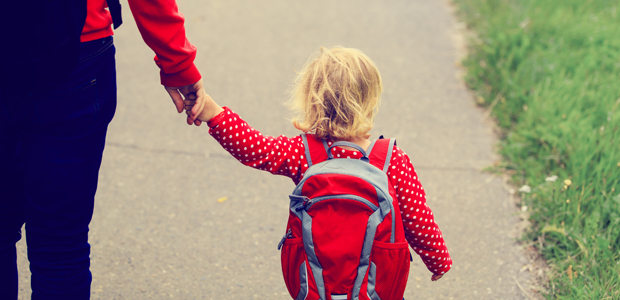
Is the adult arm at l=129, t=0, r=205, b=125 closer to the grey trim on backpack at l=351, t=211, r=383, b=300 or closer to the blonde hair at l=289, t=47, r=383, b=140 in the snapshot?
the blonde hair at l=289, t=47, r=383, b=140

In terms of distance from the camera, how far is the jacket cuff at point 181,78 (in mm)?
1751

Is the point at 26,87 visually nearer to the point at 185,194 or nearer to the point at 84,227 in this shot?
the point at 84,227

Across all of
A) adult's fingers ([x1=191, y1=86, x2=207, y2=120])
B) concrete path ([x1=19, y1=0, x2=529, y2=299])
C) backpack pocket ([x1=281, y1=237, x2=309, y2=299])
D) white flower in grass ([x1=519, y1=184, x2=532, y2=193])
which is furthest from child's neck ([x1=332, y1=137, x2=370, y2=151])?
white flower in grass ([x1=519, y1=184, x2=532, y2=193])

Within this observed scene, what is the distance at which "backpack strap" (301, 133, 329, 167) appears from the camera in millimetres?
1762

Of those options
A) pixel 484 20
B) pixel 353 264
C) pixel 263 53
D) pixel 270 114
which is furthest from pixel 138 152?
pixel 484 20

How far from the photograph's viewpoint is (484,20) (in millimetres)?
5383

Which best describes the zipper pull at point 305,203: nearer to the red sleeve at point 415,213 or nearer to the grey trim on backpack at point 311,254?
the grey trim on backpack at point 311,254

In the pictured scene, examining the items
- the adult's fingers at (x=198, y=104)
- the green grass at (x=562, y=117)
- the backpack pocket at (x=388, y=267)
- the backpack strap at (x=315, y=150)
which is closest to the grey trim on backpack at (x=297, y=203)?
the backpack strap at (x=315, y=150)

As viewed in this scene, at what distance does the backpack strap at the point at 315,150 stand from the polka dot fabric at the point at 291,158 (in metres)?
0.02

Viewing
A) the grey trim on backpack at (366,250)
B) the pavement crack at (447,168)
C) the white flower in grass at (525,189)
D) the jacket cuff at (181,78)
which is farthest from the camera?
the pavement crack at (447,168)

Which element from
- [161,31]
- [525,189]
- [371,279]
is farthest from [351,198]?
[525,189]

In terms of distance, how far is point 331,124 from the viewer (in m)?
1.74

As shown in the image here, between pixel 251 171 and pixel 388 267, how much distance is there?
1961 millimetres

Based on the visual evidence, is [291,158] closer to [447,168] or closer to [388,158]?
[388,158]
